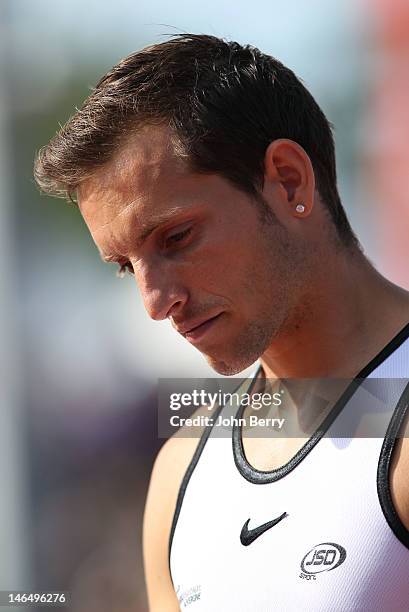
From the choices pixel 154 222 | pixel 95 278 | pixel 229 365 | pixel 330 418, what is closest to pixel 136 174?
pixel 154 222

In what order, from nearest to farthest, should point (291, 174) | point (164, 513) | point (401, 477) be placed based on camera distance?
point (401, 477) → point (291, 174) → point (164, 513)

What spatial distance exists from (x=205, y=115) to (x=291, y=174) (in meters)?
0.20

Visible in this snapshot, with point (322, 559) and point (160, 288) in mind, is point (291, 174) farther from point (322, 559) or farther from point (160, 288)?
point (322, 559)

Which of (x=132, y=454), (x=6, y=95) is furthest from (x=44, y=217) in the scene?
(x=132, y=454)

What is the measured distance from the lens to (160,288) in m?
1.68

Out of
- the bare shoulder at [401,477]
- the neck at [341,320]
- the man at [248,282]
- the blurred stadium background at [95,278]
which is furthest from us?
the blurred stadium background at [95,278]

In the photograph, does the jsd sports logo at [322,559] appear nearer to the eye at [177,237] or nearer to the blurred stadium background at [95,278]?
the eye at [177,237]

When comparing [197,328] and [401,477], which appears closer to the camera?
[401,477]

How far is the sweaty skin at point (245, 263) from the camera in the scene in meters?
1.69

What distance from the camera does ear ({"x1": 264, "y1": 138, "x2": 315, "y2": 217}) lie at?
1.76 meters

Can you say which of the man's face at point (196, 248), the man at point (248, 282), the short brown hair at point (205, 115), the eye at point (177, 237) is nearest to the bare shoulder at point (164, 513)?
the man at point (248, 282)

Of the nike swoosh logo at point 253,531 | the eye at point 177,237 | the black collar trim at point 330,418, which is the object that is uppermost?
the eye at point 177,237

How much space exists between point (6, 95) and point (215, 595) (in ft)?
10.0

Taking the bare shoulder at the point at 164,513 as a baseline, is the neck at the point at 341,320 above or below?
above
